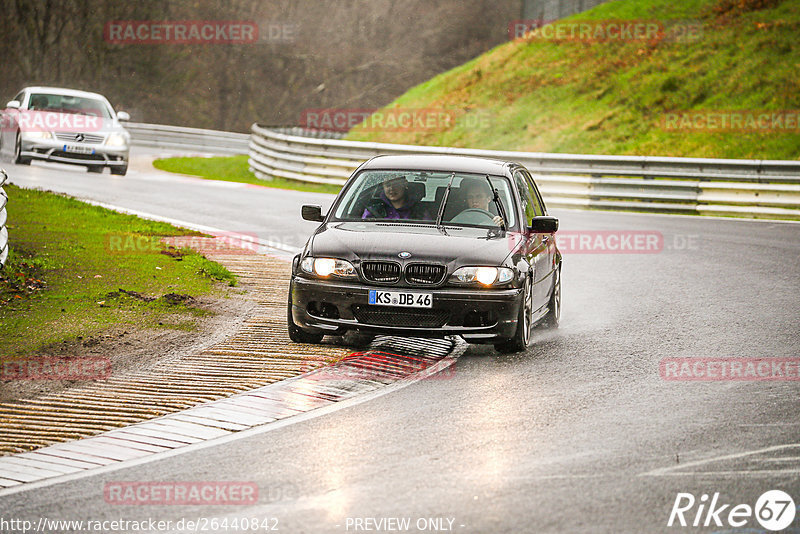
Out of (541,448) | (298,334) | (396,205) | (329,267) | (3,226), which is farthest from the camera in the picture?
(3,226)

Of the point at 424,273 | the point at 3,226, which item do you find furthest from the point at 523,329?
the point at 3,226

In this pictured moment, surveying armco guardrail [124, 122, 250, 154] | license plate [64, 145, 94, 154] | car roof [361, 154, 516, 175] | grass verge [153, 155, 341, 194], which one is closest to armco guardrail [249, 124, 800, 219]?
grass verge [153, 155, 341, 194]

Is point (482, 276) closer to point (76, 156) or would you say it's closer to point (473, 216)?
point (473, 216)

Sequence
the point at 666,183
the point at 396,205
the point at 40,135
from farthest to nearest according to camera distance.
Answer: the point at 40,135
the point at 666,183
the point at 396,205

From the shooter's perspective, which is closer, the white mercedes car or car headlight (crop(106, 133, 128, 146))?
the white mercedes car

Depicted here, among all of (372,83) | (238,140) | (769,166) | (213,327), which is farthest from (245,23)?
(213,327)

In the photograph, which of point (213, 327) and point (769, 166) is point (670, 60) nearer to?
point (769, 166)

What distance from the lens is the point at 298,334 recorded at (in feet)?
31.9

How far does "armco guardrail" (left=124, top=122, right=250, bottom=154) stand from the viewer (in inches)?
1714

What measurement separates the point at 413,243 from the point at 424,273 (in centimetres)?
33

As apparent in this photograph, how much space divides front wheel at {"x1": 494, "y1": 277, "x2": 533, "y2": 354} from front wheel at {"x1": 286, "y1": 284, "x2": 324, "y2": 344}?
157cm

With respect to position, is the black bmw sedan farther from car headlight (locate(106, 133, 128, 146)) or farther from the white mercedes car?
car headlight (locate(106, 133, 128, 146))

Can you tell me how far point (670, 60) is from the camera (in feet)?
121

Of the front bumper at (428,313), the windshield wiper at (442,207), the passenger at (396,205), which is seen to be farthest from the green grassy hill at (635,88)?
the front bumper at (428,313)
